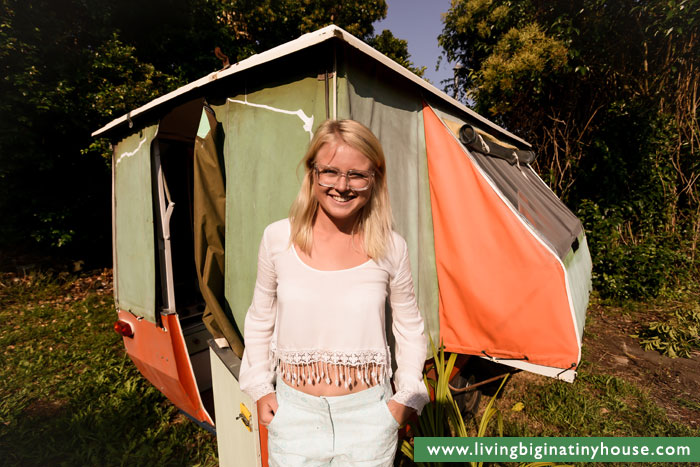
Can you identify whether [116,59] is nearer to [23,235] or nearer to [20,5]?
[20,5]

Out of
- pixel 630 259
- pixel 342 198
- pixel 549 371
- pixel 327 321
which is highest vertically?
pixel 342 198

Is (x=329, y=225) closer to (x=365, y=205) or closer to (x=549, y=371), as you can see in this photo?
(x=365, y=205)

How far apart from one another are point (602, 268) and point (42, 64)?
35.9 feet

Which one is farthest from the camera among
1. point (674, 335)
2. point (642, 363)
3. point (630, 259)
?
point (630, 259)

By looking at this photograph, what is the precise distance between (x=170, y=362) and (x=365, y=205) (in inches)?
93.0

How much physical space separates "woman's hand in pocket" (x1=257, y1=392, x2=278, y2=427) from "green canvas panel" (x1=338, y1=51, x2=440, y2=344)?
3.76 feet

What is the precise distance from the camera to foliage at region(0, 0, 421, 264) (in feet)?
18.1

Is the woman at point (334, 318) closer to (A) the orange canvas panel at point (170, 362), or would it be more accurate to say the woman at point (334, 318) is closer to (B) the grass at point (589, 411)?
(A) the orange canvas panel at point (170, 362)

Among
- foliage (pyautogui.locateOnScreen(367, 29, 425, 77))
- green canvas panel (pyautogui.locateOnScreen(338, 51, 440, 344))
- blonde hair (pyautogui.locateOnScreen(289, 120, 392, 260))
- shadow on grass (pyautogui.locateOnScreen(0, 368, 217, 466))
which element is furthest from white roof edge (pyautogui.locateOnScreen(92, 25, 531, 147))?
foliage (pyautogui.locateOnScreen(367, 29, 425, 77))

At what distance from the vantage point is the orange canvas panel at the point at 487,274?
5.96ft

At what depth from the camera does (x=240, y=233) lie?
7.39ft

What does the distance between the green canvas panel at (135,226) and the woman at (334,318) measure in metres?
1.88

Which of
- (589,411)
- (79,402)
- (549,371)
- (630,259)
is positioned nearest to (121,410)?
(79,402)

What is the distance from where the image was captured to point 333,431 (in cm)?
131
